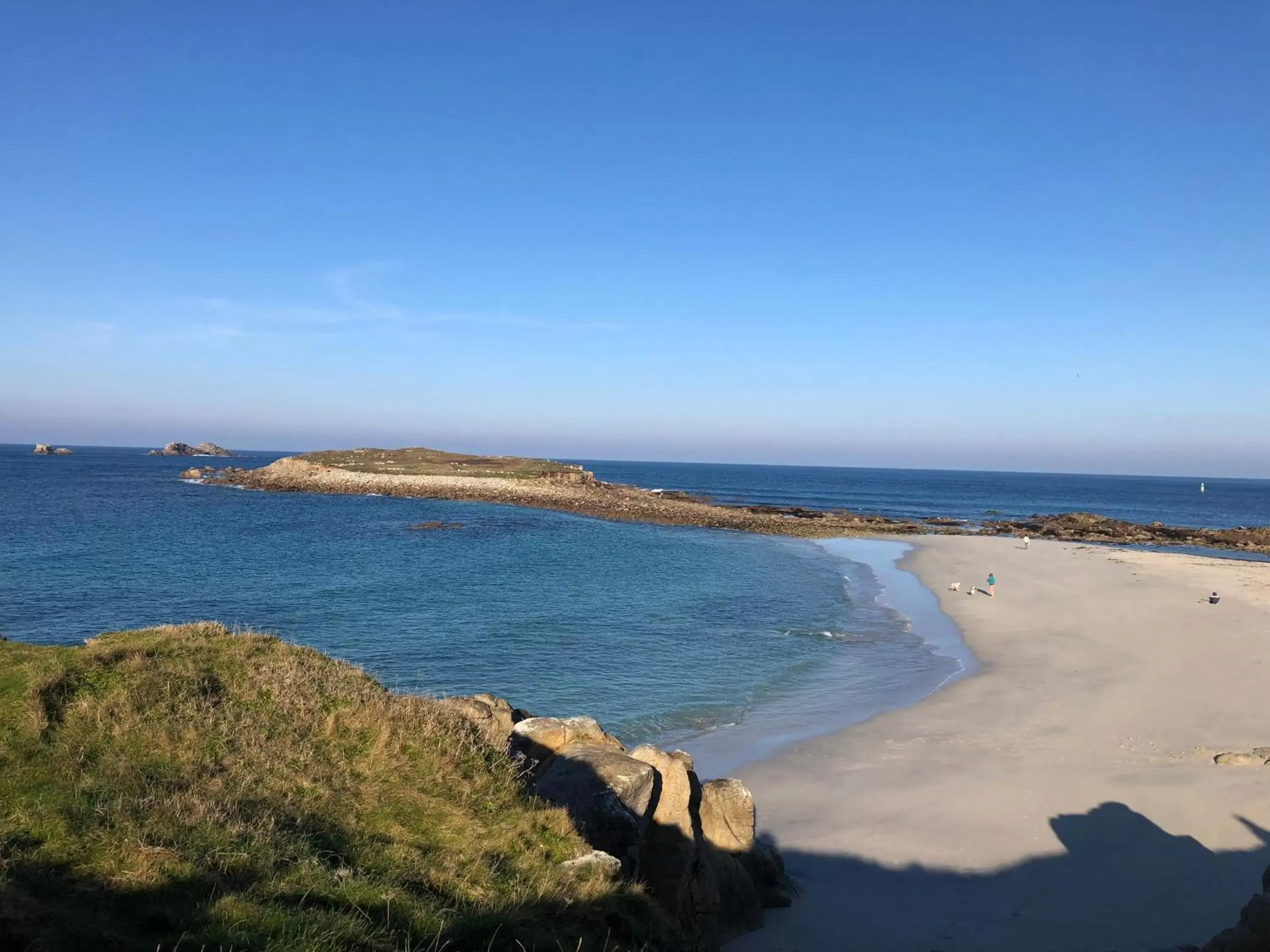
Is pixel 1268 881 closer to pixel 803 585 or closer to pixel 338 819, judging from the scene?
pixel 338 819

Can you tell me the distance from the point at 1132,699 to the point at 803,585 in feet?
65.8

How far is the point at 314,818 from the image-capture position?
7.94m

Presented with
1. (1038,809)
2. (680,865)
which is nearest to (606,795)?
(680,865)

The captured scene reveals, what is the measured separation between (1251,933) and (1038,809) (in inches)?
236

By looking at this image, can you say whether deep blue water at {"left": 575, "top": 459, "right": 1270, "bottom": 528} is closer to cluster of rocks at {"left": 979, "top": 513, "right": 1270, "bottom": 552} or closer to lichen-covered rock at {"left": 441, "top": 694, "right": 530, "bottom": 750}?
cluster of rocks at {"left": 979, "top": 513, "right": 1270, "bottom": 552}

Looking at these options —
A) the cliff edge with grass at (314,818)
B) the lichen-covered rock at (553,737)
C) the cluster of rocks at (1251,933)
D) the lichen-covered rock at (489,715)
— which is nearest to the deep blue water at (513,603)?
the lichen-covered rock at (489,715)

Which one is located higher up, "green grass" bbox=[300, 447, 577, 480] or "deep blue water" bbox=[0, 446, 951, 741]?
"green grass" bbox=[300, 447, 577, 480]

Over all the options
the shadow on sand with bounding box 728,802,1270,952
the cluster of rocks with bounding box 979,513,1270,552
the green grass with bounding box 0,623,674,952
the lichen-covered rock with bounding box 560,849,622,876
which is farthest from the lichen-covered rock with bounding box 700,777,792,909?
the cluster of rocks with bounding box 979,513,1270,552

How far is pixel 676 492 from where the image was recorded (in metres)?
106

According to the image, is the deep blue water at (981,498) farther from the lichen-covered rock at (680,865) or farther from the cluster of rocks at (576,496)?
the lichen-covered rock at (680,865)

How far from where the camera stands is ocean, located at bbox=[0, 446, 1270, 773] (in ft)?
68.8

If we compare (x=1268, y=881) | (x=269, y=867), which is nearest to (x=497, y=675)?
(x=269, y=867)

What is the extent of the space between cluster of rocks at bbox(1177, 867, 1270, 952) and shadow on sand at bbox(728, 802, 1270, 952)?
1.83 meters

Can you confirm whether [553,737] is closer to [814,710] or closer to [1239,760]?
[814,710]
